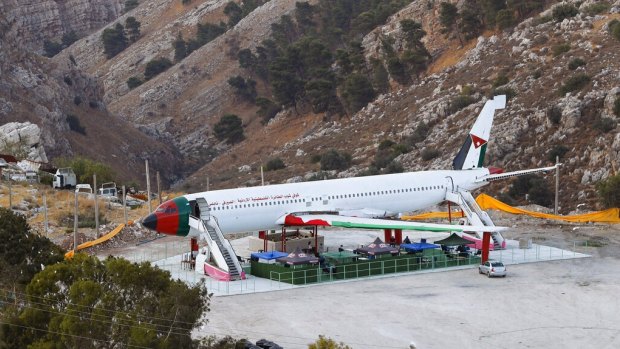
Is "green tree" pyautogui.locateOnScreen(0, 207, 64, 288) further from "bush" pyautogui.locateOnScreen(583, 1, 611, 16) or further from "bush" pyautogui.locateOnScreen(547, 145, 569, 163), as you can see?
"bush" pyautogui.locateOnScreen(583, 1, 611, 16)

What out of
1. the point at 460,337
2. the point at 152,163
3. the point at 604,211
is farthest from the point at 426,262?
the point at 152,163

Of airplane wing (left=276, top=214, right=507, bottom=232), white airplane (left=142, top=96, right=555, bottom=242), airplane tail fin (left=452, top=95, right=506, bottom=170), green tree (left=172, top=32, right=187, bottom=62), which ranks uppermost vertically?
green tree (left=172, top=32, right=187, bottom=62)

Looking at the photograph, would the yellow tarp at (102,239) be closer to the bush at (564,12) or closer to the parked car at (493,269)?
the parked car at (493,269)

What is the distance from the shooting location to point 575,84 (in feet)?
355

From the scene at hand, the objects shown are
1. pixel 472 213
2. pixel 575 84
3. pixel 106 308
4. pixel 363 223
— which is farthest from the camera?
pixel 575 84

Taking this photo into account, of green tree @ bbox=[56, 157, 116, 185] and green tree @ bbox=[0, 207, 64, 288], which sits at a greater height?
green tree @ bbox=[56, 157, 116, 185]

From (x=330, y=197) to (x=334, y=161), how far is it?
54.5 meters

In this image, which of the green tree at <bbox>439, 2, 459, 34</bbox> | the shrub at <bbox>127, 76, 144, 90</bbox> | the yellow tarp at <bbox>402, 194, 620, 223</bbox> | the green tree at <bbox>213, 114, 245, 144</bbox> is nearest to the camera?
the yellow tarp at <bbox>402, 194, 620, 223</bbox>

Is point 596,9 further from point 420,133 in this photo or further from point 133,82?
point 133,82

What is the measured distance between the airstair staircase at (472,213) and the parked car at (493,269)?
25.1 feet

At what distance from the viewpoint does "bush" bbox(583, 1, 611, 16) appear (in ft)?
399

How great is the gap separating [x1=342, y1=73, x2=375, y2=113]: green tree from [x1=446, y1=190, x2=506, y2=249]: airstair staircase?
74.6 metres

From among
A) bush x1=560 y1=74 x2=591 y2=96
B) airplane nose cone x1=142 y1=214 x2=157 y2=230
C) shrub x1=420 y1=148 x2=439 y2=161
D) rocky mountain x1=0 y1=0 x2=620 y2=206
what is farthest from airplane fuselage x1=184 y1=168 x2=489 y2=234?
bush x1=560 y1=74 x2=591 y2=96

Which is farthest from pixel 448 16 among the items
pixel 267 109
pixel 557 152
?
pixel 557 152
